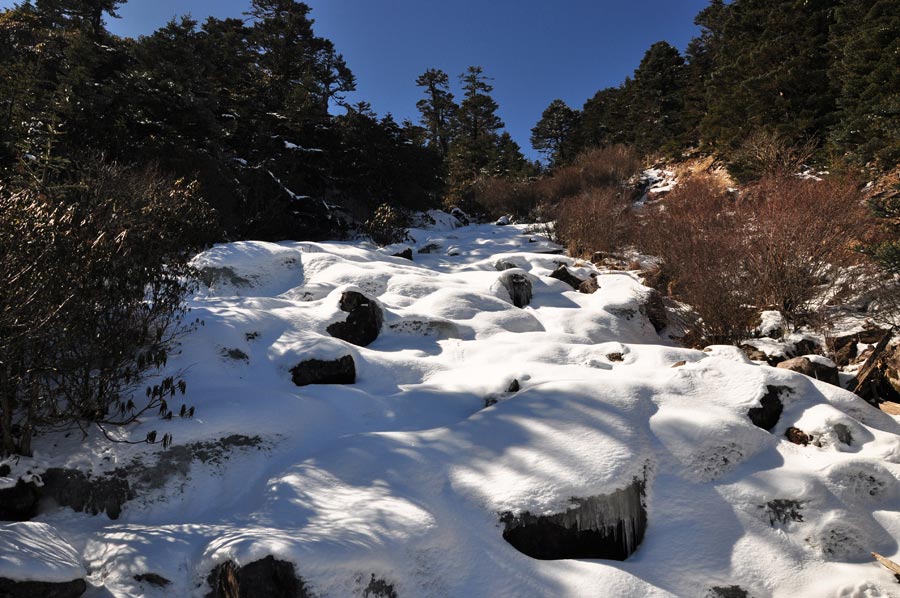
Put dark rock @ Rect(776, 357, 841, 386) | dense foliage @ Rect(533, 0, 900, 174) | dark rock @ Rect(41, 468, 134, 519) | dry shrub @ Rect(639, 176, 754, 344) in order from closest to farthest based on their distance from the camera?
dark rock @ Rect(41, 468, 134, 519)
dark rock @ Rect(776, 357, 841, 386)
dry shrub @ Rect(639, 176, 754, 344)
dense foliage @ Rect(533, 0, 900, 174)

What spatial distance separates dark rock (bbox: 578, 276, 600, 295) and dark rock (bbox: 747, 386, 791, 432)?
5.12 metres

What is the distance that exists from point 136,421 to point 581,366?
15.6 ft

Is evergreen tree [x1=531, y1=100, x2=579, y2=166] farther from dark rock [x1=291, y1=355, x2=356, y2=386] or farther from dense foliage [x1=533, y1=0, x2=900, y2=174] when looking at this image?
dark rock [x1=291, y1=355, x2=356, y2=386]

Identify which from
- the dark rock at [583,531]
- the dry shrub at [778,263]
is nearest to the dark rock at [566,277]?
the dry shrub at [778,263]

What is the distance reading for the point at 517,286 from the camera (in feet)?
29.3

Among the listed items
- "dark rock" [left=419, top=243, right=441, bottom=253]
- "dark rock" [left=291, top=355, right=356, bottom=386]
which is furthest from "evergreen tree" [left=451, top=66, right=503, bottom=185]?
"dark rock" [left=291, top=355, right=356, bottom=386]

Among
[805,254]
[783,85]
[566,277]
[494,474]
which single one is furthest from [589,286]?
[783,85]

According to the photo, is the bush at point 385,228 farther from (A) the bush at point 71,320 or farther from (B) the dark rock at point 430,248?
(A) the bush at point 71,320

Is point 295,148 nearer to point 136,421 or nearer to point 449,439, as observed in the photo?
point 136,421

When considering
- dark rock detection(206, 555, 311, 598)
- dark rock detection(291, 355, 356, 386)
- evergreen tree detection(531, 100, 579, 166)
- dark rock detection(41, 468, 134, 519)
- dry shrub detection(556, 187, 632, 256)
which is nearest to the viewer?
dark rock detection(206, 555, 311, 598)

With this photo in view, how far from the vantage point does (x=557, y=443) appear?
12.1 ft

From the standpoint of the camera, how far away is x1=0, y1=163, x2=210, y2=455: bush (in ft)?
9.65

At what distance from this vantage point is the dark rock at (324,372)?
5.30 m

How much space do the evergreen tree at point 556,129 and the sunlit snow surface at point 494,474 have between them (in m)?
33.1
